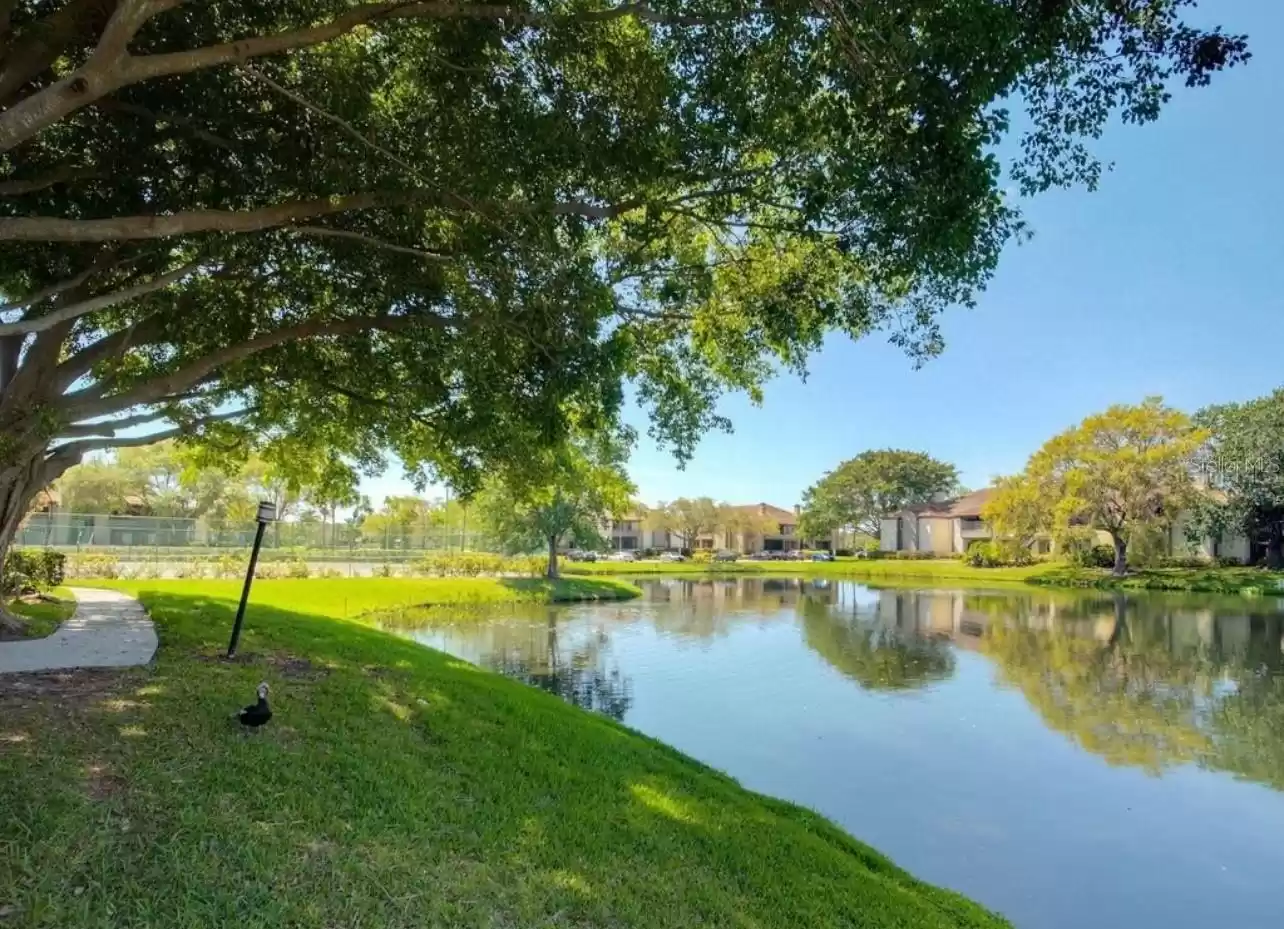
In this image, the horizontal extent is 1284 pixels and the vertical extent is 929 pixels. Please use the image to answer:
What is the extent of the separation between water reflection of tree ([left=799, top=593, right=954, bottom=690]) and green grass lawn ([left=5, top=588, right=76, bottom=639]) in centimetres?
1350

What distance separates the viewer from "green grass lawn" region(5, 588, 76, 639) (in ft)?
33.4

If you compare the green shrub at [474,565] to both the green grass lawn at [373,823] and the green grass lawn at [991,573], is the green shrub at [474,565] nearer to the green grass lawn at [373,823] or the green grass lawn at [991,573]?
the green grass lawn at [991,573]

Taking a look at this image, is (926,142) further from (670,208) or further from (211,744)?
(211,744)

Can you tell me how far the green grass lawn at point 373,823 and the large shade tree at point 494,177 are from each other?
9.45 feet

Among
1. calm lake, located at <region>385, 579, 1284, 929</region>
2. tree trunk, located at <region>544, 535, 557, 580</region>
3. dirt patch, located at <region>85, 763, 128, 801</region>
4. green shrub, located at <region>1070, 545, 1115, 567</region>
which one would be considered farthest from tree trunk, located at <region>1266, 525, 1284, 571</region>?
dirt patch, located at <region>85, 763, 128, 801</region>

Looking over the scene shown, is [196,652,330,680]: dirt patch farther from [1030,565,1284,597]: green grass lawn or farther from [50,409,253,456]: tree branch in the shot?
[1030,565,1284,597]: green grass lawn

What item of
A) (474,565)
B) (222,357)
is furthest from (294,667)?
(474,565)

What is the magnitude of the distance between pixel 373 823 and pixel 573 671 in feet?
39.3

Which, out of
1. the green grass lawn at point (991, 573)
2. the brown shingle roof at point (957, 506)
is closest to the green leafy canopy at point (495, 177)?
the green grass lawn at point (991, 573)

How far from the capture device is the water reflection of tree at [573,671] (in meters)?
13.7

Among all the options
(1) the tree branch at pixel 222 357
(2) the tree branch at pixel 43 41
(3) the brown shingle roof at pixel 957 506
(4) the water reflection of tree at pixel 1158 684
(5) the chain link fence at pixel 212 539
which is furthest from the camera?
(3) the brown shingle roof at pixel 957 506

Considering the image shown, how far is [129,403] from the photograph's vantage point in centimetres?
814

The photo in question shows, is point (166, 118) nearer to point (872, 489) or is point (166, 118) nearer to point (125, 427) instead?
point (125, 427)

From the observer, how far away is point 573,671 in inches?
645
